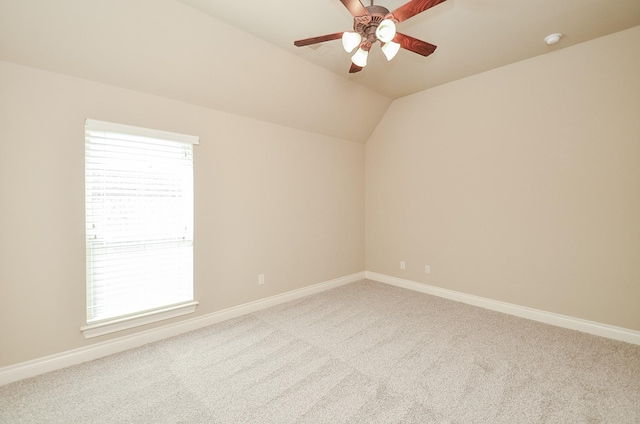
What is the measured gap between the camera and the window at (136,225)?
232cm

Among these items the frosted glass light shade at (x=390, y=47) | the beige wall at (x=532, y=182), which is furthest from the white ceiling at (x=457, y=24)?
the frosted glass light shade at (x=390, y=47)

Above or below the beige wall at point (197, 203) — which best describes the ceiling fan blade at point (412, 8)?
above

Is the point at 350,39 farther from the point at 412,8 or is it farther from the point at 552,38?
the point at 552,38

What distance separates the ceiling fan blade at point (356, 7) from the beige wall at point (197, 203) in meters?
1.88

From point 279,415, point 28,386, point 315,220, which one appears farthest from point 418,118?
point 28,386

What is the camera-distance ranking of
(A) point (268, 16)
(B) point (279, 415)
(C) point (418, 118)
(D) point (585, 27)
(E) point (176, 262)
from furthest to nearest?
1. (C) point (418, 118)
2. (E) point (176, 262)
3. (D) point (585, 27)
4. (A) point (268, 16)
5. (B) point (279, 415)

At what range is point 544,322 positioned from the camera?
2.96 metres

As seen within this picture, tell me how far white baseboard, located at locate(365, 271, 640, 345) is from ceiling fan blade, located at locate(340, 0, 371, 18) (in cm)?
338

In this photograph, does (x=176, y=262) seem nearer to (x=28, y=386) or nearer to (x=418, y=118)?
(x=28, y=386)

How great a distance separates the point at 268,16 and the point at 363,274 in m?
3.84

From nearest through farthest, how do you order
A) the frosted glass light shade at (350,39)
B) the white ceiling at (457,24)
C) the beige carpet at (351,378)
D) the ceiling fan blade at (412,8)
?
the ceiling fan blade at (412,8)
the beige carpet at (351,378)
the frosted glass light shade at (350,39)
the white ceiling at (457,24)

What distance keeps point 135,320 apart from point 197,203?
1.21 meters

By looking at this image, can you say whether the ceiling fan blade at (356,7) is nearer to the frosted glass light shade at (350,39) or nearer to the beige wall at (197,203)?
the frosted glass light shade at (350,39)

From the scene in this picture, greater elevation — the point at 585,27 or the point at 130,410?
the point at 585,27
